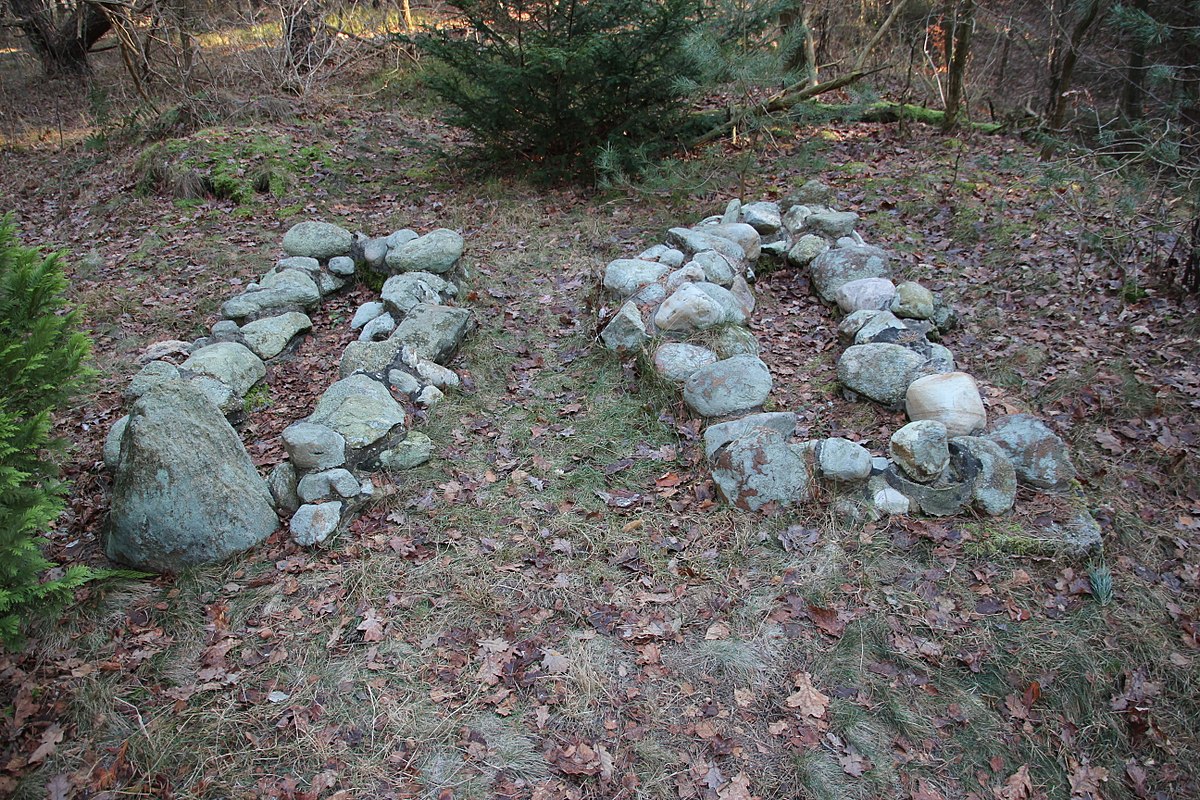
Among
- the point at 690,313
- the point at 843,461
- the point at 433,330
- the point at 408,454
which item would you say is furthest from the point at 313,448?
the point at 843,461

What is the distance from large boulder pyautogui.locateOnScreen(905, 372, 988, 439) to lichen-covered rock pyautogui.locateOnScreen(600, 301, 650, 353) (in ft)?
5.95

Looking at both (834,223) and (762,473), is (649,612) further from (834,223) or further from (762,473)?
(834,223)

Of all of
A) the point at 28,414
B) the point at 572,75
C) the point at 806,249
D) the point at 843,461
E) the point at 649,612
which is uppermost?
the point at 572,75

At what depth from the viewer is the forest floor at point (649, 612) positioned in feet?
9.36

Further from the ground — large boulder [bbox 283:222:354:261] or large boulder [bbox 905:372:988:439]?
large boulder [bbox 283:222:354:261]

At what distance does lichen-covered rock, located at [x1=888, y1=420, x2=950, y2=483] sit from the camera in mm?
3855

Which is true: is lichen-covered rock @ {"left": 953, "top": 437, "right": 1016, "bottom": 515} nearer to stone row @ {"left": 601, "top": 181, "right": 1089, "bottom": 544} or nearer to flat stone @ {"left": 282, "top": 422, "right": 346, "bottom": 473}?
stone row @ {"left": 601, "top": 181, "right": 1089, "bottom": 544}

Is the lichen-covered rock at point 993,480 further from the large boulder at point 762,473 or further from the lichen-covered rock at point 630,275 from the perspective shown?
the lichen-covered rock at point 630,275

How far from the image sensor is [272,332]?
5.48 m

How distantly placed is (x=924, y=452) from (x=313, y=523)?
3330 millimetres

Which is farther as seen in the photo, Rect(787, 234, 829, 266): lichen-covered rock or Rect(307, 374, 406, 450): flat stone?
Rect(787, 234, 829, 266): lichen-covered rock

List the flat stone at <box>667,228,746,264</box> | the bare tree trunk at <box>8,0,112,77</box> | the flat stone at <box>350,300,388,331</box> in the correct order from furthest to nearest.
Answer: the bare tree trunk at <box>8,0,112,77</box> < the flat stone at <box>667,228,746,264</box> < the flat stone at <box>350,300,388,331</box>

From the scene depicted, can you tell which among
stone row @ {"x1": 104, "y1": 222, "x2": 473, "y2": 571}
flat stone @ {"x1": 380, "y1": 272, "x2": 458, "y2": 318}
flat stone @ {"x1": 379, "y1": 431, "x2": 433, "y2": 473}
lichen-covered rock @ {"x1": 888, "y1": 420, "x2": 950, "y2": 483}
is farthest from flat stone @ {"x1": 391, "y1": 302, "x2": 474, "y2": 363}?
lichen-covered rock @ {"x1": 888, "y1": 420, "x2": 950, "y2": 483}

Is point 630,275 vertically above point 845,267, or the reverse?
point 630,275
